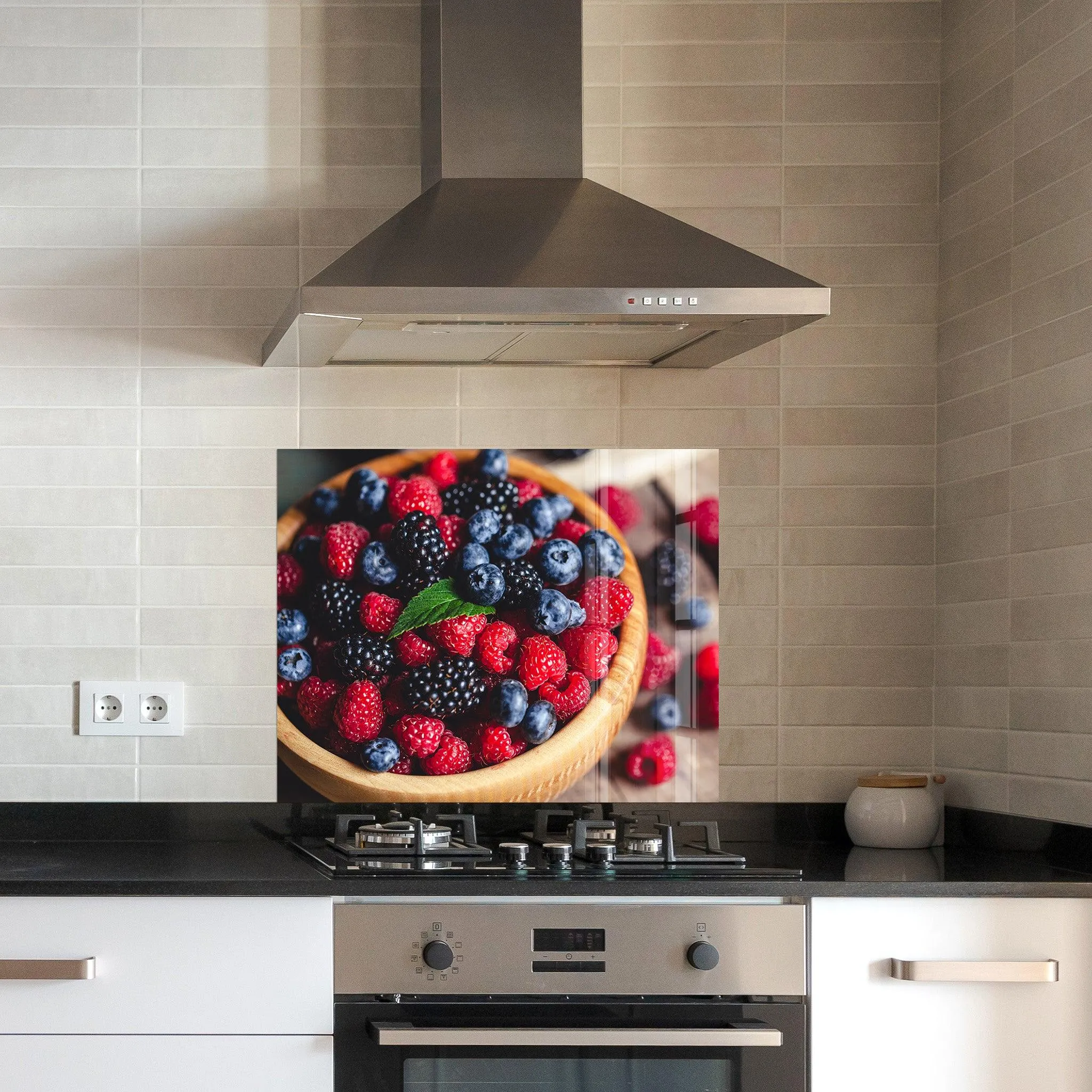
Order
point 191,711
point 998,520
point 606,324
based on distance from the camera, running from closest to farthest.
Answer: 1. point 606,324
2. point 998,520
3. point 191,711

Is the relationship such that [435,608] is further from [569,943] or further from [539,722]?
[569,943]

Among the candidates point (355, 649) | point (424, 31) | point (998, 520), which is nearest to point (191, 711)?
point (355, 649)

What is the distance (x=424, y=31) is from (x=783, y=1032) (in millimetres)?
1738

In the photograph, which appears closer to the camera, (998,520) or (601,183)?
(998,520)

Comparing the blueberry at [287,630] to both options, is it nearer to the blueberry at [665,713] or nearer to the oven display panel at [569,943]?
the blueberry at [665,713]

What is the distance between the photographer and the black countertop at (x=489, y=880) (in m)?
1.81

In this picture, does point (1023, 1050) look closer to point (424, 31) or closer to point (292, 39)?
point (424, 31)

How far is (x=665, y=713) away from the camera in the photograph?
2.40 metres

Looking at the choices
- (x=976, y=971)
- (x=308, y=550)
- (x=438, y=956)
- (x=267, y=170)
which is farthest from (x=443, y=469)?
(x=976, y=971)

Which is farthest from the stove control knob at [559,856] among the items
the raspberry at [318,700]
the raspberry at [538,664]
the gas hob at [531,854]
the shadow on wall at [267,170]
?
the shadow on wall at [267,170]

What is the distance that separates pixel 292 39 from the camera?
7.86 ft

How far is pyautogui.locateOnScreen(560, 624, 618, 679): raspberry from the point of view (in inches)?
94.0

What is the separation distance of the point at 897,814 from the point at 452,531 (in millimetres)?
915

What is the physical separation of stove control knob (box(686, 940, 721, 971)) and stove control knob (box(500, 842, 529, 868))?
0.27m
